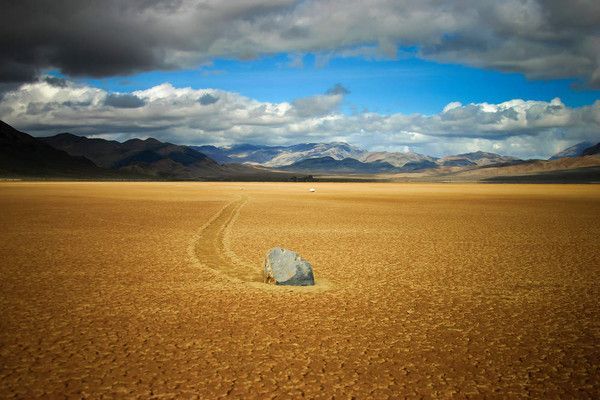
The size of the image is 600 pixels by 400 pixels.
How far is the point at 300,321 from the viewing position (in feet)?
24.1

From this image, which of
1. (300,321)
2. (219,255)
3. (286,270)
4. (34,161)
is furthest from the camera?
(34,161)

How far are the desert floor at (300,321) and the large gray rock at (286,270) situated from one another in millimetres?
347

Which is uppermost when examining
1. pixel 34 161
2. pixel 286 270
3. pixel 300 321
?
pixel 34 161

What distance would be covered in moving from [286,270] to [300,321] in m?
2.47

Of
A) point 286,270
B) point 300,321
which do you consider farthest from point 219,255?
point 300,321

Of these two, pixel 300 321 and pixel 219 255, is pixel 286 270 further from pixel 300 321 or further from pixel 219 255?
pixel 219 255

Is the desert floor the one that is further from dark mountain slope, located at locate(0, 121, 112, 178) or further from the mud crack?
dark mountain slope, located at locate(0, 121, 112, 178)

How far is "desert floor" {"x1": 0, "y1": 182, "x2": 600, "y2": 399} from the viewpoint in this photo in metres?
5.24

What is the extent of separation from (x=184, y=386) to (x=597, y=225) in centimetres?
2288

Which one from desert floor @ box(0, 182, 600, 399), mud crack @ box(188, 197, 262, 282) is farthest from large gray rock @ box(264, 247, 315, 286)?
mud crack @ box(188, 197, 262, 282)

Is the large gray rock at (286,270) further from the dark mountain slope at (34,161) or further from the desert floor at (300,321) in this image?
the dark mountain slope at (34,161)

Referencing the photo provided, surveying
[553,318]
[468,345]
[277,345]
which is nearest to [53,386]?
[277,345]

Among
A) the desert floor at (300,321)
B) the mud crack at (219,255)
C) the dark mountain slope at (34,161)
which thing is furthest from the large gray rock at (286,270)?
the dark mountain slope at (34,161)

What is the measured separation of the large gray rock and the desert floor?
0.35m
